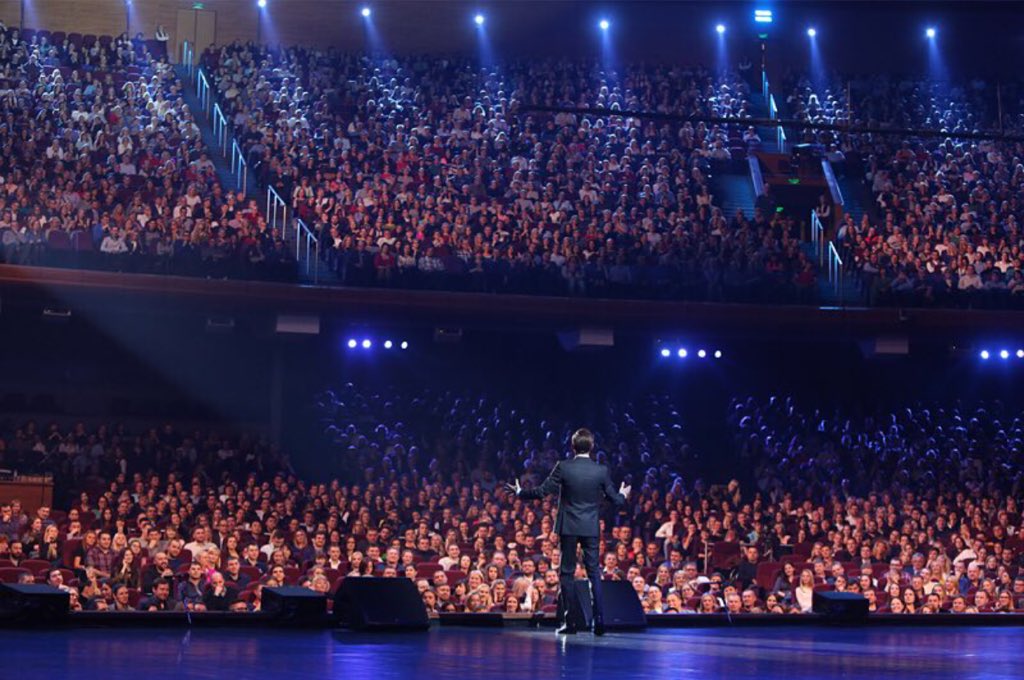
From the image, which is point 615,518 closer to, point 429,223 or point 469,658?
point 429,223

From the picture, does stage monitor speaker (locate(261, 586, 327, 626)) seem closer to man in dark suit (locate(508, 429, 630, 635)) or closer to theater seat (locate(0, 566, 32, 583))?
man in dark suit (locate(508, 429, 630, 635))

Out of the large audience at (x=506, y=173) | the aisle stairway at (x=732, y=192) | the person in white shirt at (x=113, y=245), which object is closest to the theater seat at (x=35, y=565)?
the person in white shirt at (x=113, y=245)

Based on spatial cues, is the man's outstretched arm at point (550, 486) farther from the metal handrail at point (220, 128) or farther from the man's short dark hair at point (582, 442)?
the metal handrail at point (220, 128)

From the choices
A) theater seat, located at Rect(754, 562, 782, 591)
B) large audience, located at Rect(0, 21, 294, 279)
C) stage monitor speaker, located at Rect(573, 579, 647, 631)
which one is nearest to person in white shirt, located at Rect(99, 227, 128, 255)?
large audience, located at Rect(0, 21, 294, 279)

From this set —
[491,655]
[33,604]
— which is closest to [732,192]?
[33,604]

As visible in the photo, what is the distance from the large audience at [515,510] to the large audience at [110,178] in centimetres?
230

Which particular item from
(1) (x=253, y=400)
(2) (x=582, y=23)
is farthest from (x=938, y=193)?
(1) (x=253, y=400)

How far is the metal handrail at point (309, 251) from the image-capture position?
1766cm

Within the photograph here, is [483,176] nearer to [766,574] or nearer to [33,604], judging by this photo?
[766,574]

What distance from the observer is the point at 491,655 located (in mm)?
7016

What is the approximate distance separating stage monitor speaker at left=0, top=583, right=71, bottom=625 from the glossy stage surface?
241 mm

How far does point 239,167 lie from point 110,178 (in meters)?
2.33

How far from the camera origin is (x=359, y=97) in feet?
74.9

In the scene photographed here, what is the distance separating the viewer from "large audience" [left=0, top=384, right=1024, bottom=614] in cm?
1241
